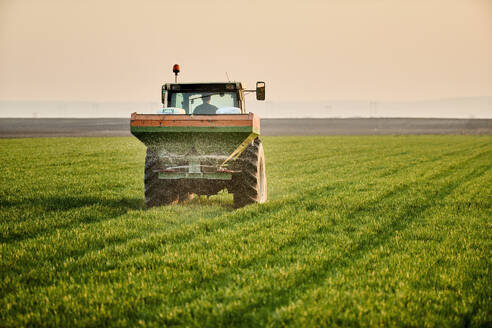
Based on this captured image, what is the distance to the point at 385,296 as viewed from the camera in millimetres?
4879

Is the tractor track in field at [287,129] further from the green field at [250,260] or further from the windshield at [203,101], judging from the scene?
the green field at [250,260]

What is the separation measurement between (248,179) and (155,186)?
2116 millimetres

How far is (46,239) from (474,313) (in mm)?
6115

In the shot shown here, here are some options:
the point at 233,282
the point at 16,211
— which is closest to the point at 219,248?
the point at 233,282

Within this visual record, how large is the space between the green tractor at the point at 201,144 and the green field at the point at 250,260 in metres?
0.64

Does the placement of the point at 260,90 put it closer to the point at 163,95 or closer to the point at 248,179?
the point at 248,179

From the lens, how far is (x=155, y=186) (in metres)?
10.2

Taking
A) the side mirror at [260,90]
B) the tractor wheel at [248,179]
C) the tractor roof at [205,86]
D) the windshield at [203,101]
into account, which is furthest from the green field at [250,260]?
the tractor roof at [205,86]

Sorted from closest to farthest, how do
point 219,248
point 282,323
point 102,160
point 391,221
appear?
1. point 282,323
2. point 219,248
3. point 391,221
4. point 102,160

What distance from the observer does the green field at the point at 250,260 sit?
4.48 metres

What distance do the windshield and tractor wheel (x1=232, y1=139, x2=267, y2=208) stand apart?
1373 mm

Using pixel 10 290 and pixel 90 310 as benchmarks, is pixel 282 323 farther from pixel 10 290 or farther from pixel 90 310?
pixel 10 290

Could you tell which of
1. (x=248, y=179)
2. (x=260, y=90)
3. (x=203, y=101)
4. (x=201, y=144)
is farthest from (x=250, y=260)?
(x=203, y=101)

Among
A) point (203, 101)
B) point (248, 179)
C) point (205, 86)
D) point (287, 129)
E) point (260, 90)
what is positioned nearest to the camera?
point (248, 179)
